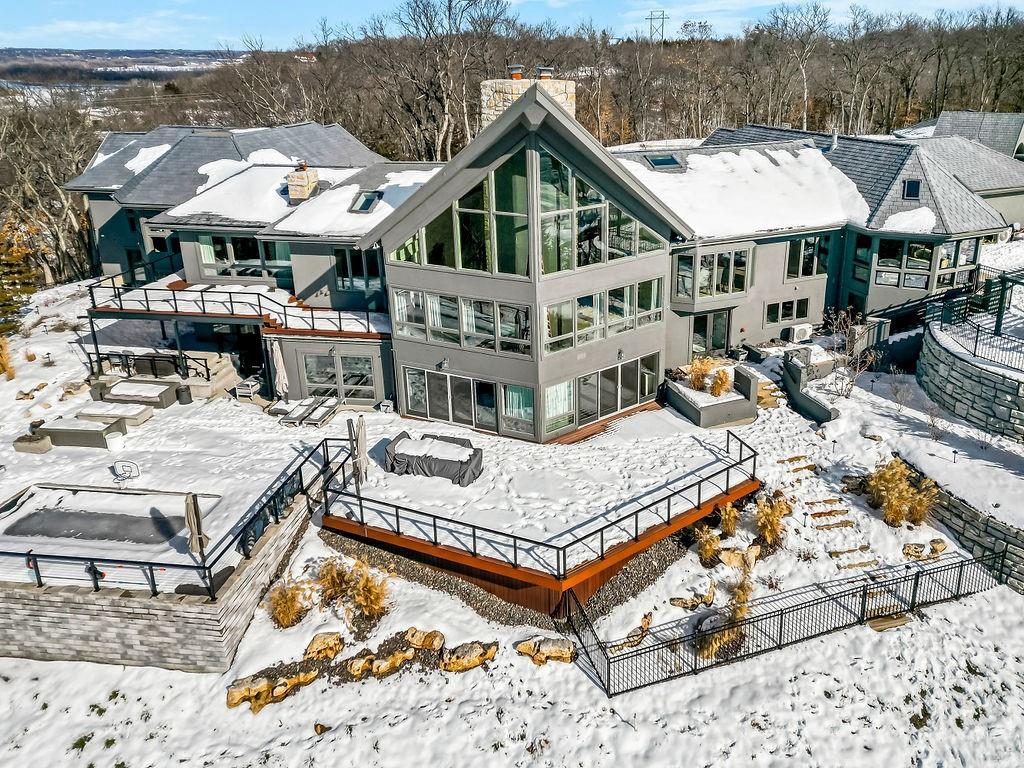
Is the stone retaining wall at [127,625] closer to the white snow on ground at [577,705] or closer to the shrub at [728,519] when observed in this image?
the white snow on ground at [577,705]

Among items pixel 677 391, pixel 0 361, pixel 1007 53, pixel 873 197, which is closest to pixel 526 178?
pixel 677 391

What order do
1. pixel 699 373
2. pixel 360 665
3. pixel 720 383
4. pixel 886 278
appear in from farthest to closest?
pixel 886 278 → pixel 699 373 → pixel 720 383 → pixel 360 665

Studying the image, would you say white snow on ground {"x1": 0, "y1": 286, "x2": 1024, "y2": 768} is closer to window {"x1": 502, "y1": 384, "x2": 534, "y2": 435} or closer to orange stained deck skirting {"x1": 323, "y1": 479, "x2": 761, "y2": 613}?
orange stained deck skirting {"x1": 323, "y1": 479, "x2": 761, "y2": 613}

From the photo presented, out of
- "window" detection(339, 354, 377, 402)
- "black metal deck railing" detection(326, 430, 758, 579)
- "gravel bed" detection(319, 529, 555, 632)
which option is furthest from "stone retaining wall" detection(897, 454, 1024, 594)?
"window" detection(339, 354, 377, 402)

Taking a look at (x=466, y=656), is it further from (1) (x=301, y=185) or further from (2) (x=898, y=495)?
(1) (x=301, y=185)

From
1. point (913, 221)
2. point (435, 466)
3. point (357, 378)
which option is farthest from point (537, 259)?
point (913, 221)

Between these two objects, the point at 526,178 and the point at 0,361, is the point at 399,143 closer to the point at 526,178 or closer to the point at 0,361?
the point at 0,361
